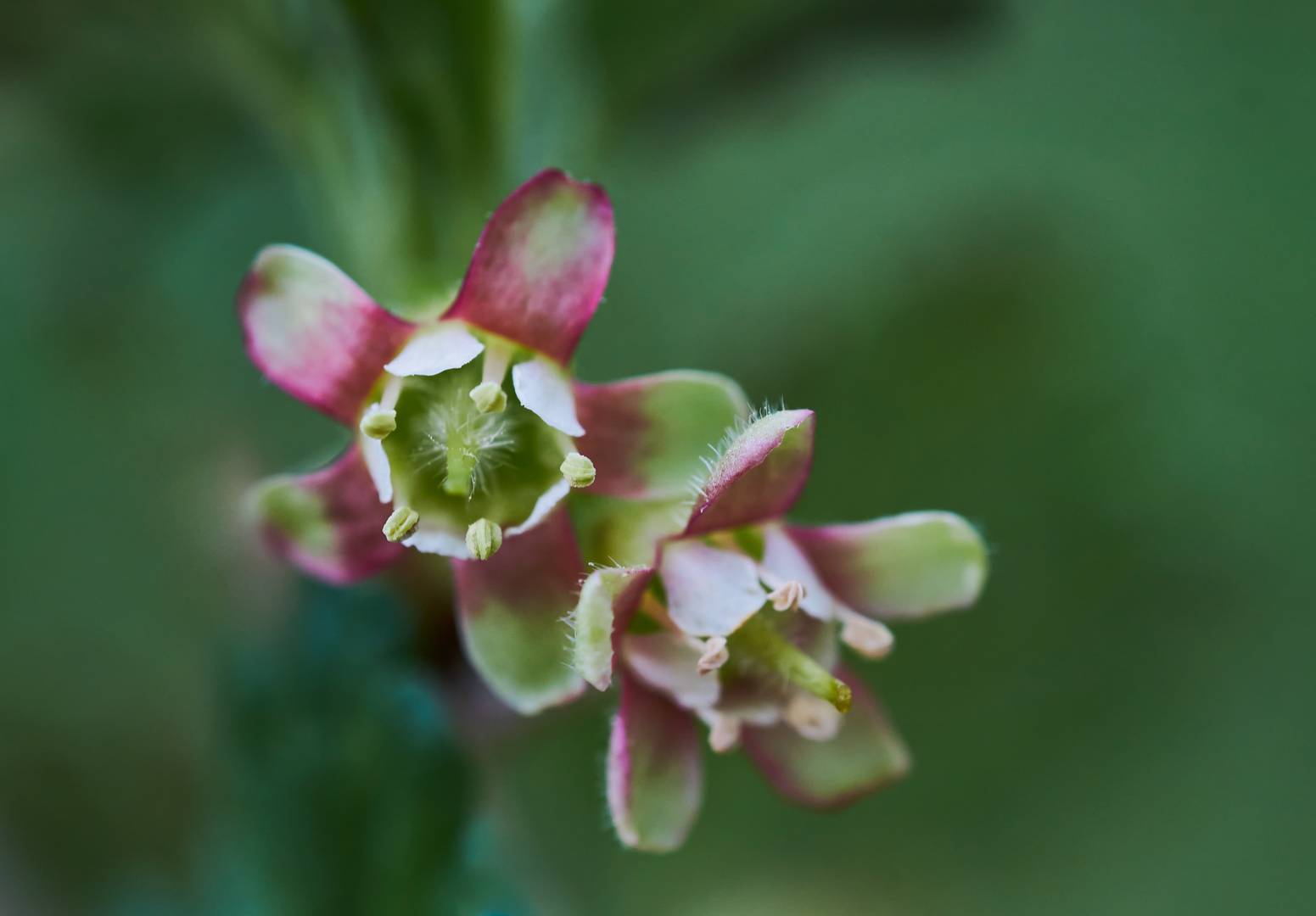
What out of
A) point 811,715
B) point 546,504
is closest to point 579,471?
point 546,504

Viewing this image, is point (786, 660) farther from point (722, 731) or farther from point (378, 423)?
point (378, 423)

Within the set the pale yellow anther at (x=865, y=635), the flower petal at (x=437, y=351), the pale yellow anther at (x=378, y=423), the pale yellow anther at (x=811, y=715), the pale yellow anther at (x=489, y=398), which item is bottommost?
the pale yellow anther at (x=811, y=715)

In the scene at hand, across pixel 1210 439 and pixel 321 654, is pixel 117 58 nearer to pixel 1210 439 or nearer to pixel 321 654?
pixel 321 654

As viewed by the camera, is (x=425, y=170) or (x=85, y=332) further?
(x=85, y=332)

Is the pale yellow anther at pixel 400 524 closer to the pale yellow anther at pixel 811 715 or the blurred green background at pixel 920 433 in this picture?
the pale yellow anther at pixel 811 715

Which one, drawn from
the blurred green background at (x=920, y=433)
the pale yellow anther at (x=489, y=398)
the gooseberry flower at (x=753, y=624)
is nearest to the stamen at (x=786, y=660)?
the gooseberry flower at (x=753, y=624)

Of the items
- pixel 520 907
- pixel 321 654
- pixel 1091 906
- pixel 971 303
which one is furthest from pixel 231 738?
pixel 1091 906

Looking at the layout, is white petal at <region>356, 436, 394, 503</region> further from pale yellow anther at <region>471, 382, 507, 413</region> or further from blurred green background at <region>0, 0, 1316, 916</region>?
blurred green background at <region>0, 0, 1316, 916</region>
